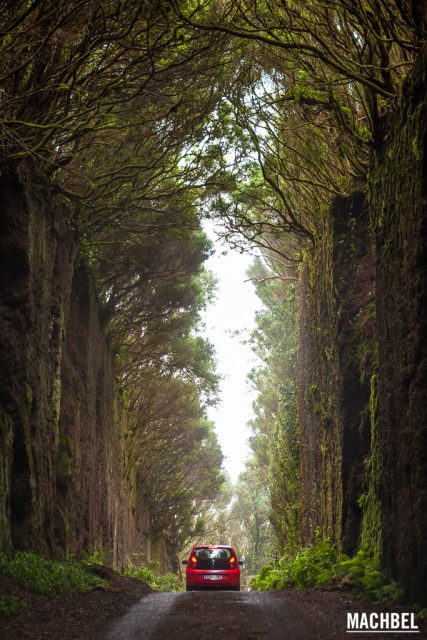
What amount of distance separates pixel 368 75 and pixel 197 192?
7.42 m

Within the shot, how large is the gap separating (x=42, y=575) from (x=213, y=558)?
22.6 ft

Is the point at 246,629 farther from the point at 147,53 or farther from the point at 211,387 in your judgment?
the point at 211,387

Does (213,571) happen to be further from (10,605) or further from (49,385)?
(10,605)

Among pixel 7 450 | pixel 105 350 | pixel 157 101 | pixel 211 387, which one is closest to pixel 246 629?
pixel 7 450

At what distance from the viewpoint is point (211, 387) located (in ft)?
95.9

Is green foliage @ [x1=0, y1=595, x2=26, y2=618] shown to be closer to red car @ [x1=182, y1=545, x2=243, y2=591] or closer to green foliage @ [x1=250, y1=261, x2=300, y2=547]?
red car @ [x1=182, y1=545, x2=243, y2=591]

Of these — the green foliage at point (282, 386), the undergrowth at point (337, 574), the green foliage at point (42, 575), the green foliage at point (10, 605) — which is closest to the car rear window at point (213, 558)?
the undergrowth at point (337, 574)

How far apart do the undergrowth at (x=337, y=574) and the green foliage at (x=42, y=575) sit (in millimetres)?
4007

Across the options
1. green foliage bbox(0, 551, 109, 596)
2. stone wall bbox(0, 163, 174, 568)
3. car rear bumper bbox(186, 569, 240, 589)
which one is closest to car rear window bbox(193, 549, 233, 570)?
car rear bumper bbox(186, 569, 240, 589)

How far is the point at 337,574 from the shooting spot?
12.4 m

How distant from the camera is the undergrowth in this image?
32.1 feet

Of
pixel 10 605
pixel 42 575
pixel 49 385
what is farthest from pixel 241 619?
pixel 49 385

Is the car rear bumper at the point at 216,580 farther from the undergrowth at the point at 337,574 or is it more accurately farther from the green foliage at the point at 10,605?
the green foliage at the point at 10,605

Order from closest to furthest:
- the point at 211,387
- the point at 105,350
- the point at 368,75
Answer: the point at 368,75
the point at 105,350
the point at 211,387
